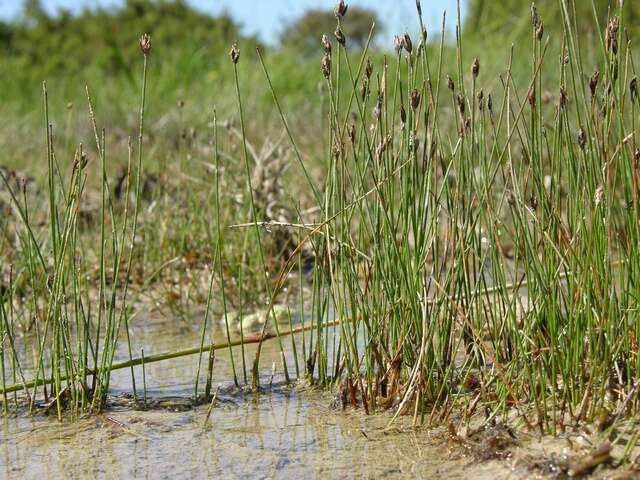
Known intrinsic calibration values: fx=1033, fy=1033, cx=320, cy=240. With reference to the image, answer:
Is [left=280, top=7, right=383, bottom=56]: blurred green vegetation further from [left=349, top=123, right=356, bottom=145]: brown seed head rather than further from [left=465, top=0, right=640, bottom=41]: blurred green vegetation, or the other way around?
[left=349, top=123, right=356, bottom=145]: brown seed head

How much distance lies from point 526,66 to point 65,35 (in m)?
9.81

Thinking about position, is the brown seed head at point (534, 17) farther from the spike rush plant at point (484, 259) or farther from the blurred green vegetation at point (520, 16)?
the blurred green vegetation at point (520, 16)

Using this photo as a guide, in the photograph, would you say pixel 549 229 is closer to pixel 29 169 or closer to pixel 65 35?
pixel 29 169

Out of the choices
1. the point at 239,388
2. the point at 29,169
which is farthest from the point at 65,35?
the point at 239,388

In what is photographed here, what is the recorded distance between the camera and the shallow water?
5.84 ft

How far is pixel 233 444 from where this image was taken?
1.92 meters

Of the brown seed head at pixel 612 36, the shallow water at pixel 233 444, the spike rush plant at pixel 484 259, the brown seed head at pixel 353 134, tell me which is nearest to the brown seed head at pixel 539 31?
the spike rush plant at pixel 484 259

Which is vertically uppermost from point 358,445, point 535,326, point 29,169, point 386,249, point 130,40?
point 130,40

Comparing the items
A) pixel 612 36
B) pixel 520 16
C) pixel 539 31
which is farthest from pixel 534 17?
pixel 520 16

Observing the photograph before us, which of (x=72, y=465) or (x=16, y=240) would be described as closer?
(x=72, y=465)

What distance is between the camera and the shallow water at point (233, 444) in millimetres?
1780

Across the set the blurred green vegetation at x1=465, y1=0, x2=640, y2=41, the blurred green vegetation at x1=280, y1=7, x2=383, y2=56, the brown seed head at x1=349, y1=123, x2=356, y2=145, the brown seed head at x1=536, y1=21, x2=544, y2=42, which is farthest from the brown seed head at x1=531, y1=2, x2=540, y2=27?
the blurred green vegetation at x1=280, y1=7, x2=383, y2=56

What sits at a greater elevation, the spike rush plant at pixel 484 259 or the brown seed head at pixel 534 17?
the brown seed head at pixel 534 17

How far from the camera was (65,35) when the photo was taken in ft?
49.0
